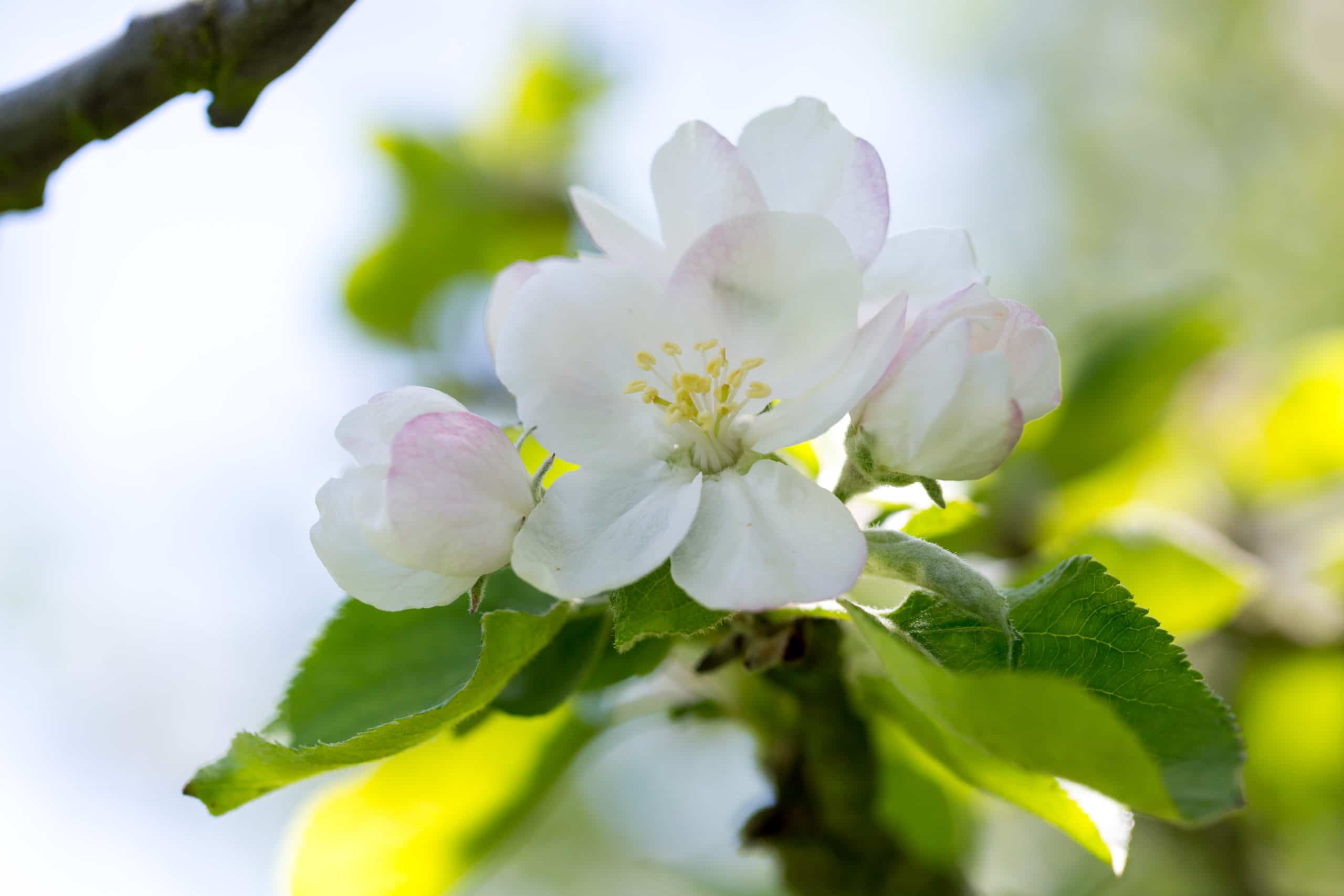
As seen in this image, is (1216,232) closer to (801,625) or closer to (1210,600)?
(1210,600)

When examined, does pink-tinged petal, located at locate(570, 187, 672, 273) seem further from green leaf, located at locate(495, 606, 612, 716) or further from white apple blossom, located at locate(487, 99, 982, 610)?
green leaf, located at locate(495, 606, 612, 716)

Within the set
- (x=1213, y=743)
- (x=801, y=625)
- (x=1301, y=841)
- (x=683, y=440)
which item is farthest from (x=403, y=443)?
(x=1301, y=841)

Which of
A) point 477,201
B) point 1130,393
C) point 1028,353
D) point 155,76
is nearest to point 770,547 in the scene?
point 1028,353

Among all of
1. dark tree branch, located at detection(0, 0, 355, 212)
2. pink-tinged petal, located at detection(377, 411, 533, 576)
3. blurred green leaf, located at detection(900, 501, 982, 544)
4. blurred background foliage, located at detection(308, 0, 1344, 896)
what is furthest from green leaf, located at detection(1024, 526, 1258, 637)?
dark tree branch, located at detection(0, 0, 355, 212)

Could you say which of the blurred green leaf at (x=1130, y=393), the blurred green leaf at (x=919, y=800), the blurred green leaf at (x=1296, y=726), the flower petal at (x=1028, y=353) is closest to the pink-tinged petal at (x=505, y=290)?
the flower petal at (x=1028, y=353)

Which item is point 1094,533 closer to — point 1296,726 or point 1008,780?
point 1008,780

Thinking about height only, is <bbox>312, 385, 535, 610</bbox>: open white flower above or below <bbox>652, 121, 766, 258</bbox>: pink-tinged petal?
below
